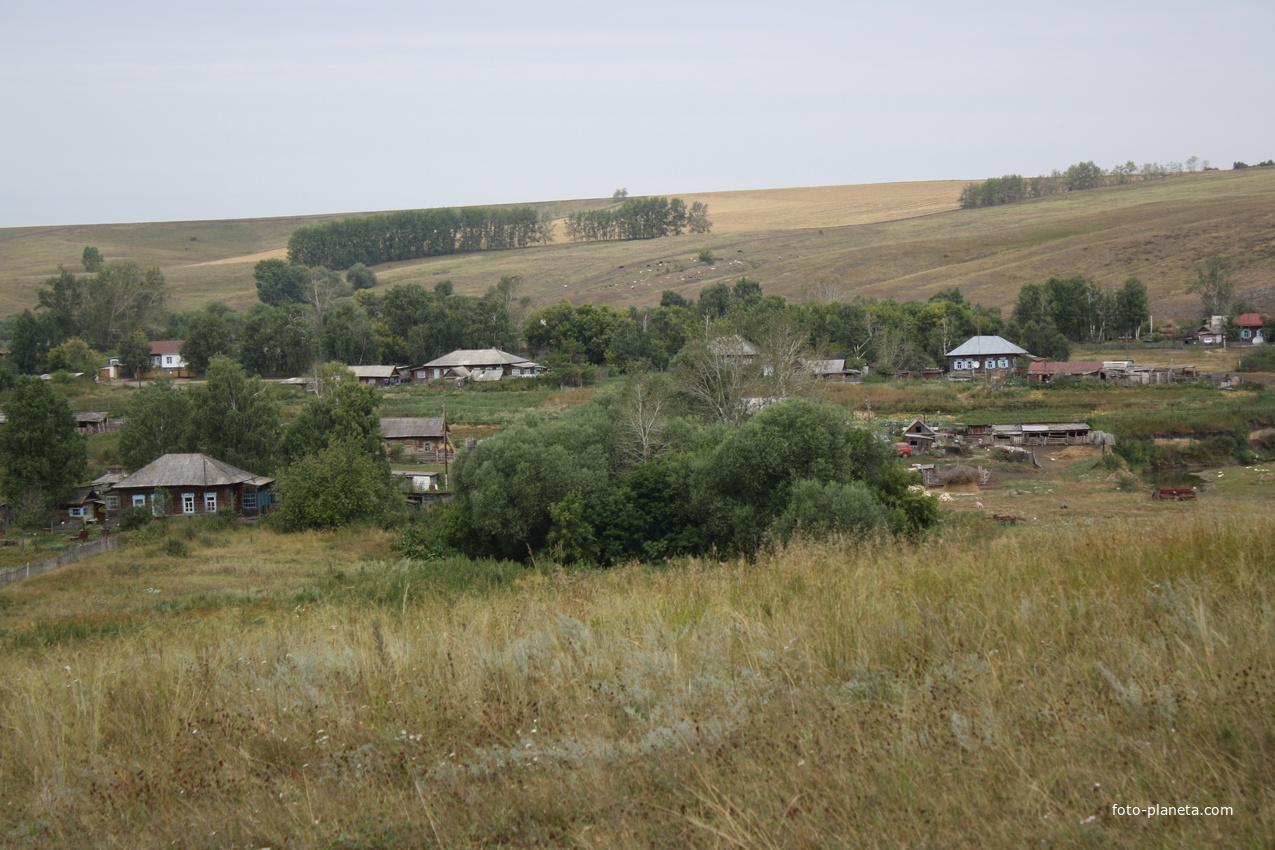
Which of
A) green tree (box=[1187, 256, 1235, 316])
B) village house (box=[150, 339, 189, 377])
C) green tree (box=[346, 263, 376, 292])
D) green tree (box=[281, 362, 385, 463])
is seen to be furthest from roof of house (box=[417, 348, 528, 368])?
green tree (box=[346, 263, 376, 292])

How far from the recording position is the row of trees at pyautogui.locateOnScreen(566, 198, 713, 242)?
15838 centimetres

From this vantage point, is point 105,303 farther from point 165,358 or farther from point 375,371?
point 375,371

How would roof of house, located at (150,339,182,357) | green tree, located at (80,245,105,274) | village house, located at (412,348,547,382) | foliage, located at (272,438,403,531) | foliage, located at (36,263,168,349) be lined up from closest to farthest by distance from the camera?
foliage, located at (272,438,403,531), village house, located at (412,348,547,382), roof of house, located at (150,339,182,357), foliage, located at (36,263,168,349), green tree, located at (80,245,105,274)

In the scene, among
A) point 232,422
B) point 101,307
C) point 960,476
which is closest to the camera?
point 960,476

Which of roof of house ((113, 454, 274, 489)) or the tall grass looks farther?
roof of house ((113, 454, 274, 489))

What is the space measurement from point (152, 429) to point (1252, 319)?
245 ft

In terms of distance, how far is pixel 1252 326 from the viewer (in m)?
67.4

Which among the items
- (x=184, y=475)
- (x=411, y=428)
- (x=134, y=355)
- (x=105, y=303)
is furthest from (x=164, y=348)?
(x=184, y=475)

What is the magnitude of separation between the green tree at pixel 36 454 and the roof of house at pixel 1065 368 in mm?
55884

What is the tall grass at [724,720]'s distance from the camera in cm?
331

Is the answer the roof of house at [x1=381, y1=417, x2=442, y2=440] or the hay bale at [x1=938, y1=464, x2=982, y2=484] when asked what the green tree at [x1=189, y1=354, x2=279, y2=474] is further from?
the hay bale at [x1=938, y1=464, x2=982, y2=484]

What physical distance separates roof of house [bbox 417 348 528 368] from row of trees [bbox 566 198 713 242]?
3359 inches

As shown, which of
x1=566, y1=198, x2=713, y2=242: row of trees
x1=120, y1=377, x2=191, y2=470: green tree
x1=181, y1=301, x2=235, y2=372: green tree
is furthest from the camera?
x1=566, y1=198, x2=713, y2=242: row of trees

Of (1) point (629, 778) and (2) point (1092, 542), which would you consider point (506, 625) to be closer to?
(1) point (629, 778)
